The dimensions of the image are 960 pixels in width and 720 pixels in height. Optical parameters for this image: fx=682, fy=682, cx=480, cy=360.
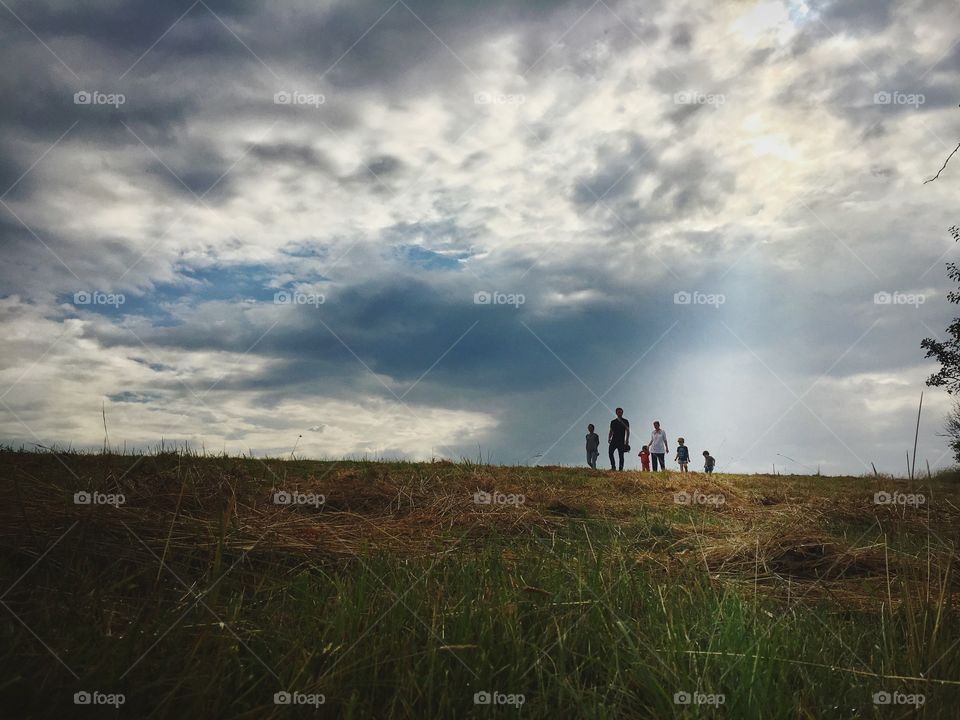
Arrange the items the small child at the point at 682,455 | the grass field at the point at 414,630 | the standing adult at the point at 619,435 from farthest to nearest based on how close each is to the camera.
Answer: the small child at the point at 682,455 < the standing adult at the point at 619,435 < the grass field at the point at 414,630

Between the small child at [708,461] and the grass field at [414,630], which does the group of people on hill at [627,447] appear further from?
the grass field at [414,630]

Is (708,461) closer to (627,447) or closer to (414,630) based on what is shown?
(627,447)

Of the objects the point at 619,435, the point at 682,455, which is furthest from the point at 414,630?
the point at 682,455

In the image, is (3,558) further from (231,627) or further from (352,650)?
(352,650)

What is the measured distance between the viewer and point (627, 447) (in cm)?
2145

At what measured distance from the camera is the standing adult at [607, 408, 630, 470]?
2138 cm

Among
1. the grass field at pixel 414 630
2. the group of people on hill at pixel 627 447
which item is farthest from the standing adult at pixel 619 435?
the grass field at pixel 414 630

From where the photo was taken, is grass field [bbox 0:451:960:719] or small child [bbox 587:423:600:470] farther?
small child [bbox 587:423:600:470]

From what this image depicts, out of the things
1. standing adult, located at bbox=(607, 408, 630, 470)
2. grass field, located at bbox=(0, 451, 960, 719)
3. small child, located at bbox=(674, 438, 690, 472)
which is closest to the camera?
grass field, located at bbox=(0, 451, 960, 719)

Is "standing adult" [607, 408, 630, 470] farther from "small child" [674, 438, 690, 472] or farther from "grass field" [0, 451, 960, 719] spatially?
"grass field" [0, 451, 960, 719]

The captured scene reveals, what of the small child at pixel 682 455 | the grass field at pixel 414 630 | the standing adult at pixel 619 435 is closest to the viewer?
the grass field at pixel 414 630

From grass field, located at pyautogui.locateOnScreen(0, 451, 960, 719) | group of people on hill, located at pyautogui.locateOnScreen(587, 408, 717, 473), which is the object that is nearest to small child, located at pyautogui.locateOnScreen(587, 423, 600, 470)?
group of people on hill, located at pyautogui.locateOnScreen(587, 408, 717, 473)

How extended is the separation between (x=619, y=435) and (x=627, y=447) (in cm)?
45

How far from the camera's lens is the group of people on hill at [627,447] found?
70.4 feet
